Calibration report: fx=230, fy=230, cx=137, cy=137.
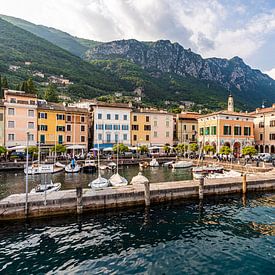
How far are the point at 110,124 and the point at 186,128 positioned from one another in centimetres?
2569

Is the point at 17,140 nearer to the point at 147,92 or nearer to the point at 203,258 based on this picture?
the point at 203,258

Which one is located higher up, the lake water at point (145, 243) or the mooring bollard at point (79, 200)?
the mooring bollard at point (79, 200)

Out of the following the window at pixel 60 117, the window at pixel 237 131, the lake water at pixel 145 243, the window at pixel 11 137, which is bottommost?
the lake water at pixel 145 243

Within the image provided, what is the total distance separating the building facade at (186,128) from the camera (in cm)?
7088

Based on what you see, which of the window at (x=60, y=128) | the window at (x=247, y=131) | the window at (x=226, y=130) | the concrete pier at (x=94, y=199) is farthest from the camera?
the window at (x=247, y=131)

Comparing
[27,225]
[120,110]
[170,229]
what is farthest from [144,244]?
[120,110]

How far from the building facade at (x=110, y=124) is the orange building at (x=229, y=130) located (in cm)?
2023

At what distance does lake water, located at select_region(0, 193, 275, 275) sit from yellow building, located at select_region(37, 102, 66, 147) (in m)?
38.7

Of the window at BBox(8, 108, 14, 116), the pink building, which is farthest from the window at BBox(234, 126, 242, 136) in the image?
the window at BBox(8, 108, 14, 116)

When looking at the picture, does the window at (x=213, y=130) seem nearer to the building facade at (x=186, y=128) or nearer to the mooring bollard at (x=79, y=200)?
the building facade at (x=186, y=128)

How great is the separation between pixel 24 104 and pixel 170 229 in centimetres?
4502

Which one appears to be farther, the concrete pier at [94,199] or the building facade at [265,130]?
the building facade at [265,130]

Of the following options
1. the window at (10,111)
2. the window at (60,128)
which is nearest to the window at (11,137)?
the window at (10,111)

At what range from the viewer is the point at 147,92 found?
449ft
